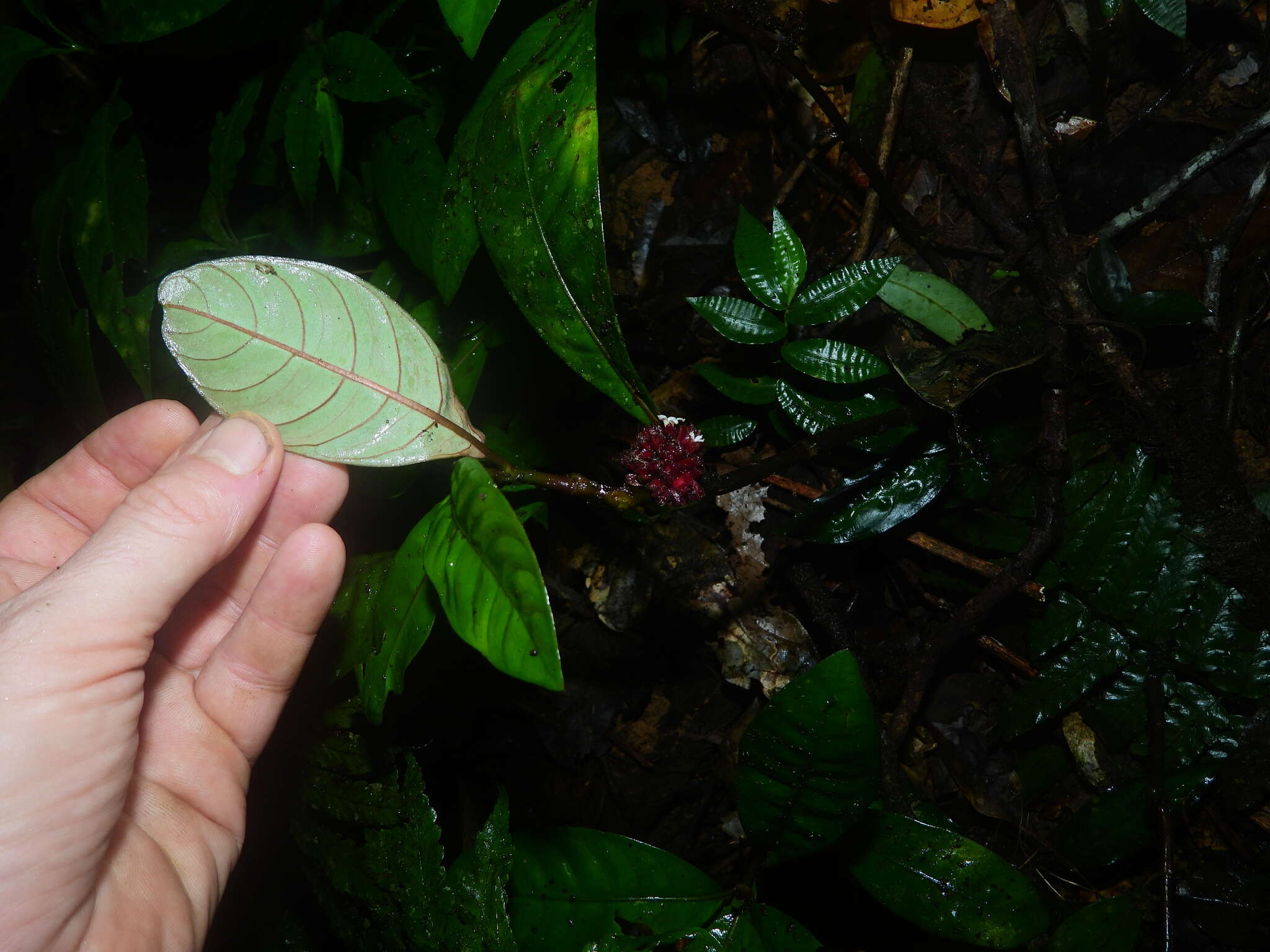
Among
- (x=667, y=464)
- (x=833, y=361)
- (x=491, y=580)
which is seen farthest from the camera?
(x=833, y=361)

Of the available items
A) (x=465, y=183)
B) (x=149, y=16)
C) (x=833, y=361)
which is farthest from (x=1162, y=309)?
(x=149, y=16)

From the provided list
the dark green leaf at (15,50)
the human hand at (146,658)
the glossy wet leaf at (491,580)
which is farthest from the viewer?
the dark green leaf at (15,50)

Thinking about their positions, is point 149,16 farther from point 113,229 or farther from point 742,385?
point 742,385

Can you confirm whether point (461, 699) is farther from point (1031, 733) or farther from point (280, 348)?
point (1031, 733)

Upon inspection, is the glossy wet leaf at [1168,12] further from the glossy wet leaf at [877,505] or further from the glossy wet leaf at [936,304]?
the glossy wet leaf at [877,505]

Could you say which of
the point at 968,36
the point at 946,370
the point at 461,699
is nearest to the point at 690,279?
the point at 946,370

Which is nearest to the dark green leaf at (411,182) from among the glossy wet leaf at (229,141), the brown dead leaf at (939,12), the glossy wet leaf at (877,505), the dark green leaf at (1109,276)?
the glossy wet leaf at (229,141)

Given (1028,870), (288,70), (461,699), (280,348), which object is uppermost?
(288,70)
